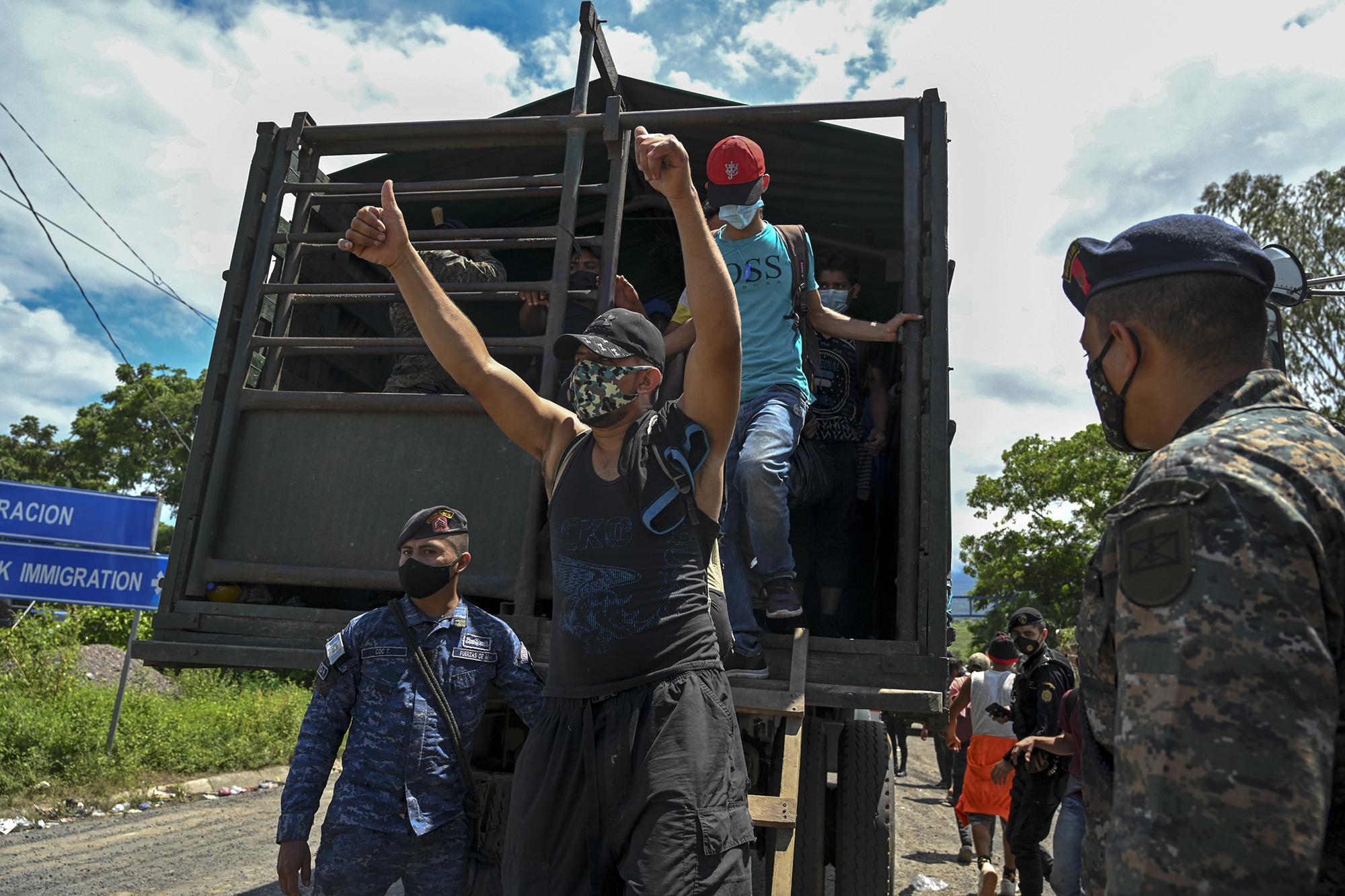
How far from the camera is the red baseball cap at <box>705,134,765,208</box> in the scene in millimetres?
3484

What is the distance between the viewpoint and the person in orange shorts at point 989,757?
19.8ft

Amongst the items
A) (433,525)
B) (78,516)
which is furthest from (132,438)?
(433,525)

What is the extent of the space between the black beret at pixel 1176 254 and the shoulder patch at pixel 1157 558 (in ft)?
1.30

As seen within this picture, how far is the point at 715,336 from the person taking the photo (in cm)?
204

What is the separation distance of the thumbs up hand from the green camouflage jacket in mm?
1925

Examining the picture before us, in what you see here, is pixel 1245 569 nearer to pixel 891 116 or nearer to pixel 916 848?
pixel 891 116

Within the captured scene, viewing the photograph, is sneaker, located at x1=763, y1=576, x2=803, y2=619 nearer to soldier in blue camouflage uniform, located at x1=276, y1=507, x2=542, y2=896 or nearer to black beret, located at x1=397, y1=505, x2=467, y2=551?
soldier in blue camouflage uniform, located at x1=276, y1=507, x2=542, y2=896

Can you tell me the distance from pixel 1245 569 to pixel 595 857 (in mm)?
1374

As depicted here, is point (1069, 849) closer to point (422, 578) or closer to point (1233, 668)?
point (422, 578)

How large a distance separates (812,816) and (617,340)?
6.56 feet

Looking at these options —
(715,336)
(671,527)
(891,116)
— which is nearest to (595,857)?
(671,527)

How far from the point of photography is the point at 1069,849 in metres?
4.45

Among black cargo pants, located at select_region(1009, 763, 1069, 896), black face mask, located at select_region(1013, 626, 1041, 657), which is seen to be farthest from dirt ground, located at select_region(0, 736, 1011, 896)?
black face mask, located at select_region(1013, 626, 1041, 657)

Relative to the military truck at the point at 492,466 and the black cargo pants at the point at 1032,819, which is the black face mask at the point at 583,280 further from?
the black cargo pants at the point at 1032,819
